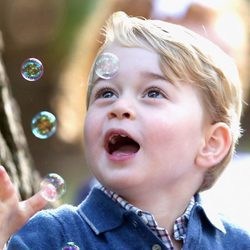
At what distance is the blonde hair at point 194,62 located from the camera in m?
2.53

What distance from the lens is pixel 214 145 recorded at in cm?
261

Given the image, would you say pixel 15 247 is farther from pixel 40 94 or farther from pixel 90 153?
pixel 40 94

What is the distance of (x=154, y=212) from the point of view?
2.45 m

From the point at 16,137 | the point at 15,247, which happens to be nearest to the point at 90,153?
the point at 15,247

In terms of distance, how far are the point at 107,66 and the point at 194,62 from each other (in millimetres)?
288

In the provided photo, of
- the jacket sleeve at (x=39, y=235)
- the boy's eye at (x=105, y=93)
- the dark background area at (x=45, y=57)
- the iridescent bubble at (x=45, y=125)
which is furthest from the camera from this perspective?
the dark background area at (x=45, y=57)

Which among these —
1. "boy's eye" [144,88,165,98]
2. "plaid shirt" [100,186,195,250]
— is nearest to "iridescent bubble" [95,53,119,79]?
"boy's eye" [144,88,165,98]

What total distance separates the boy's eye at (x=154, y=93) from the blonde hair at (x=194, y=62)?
0.05 meters

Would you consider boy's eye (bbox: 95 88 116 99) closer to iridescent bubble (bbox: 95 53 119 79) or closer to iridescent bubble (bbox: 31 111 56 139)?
iridescent bubble (bbox: 95 53 119 79)

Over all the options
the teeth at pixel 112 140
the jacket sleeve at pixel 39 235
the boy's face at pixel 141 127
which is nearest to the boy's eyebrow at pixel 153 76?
the boy's face at pixel 141 127

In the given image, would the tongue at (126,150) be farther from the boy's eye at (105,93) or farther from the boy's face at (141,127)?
the boy's eye at (105,93)

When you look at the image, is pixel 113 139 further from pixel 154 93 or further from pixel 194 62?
pixel 194 62

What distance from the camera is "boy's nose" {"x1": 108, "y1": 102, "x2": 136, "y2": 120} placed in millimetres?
2371

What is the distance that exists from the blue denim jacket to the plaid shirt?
15 mm
